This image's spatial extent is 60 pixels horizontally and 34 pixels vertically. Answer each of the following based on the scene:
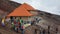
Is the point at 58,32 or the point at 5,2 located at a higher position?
the point at 5,2

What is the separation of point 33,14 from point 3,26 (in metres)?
5.70

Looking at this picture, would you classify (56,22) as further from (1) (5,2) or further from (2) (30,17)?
(1) (5,2)

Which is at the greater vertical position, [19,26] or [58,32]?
[19,26]

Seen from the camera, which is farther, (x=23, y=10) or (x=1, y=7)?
(x=1, y=7)

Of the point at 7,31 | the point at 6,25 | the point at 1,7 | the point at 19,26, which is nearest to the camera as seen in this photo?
the point at 19,26

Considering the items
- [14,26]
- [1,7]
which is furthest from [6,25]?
[1,7]

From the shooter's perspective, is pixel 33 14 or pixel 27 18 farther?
pixel 33 14

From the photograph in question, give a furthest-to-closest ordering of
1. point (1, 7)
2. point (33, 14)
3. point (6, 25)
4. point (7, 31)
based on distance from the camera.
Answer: point (1, 7), point (33, 14), point (6, 25), point (7, 31)

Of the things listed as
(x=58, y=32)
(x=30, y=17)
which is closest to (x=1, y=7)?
(x=30, y=17)

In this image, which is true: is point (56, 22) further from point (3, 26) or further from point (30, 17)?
point (3, 26)

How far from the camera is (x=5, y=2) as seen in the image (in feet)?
74.0

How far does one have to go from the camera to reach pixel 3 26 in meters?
11.2

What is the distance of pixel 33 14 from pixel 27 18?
1929 millimetres

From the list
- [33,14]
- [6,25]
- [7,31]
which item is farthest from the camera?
[33,14]
